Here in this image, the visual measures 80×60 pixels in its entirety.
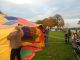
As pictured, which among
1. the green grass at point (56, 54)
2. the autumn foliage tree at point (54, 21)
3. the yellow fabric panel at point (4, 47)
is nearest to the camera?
the yellow fabric panel at point (4, 47)

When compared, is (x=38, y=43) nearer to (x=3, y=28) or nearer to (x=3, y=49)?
(x=3, y=28)

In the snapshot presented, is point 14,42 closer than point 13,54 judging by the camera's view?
Yes

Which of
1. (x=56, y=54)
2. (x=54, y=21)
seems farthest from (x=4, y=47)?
(x=54, y=21)

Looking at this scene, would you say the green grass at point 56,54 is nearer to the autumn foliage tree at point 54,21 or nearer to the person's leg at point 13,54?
the person's leg at point 13,54

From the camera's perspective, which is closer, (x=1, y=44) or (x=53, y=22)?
(x=1, y=44)

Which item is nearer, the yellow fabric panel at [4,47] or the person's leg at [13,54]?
the person's leg at [13,54]

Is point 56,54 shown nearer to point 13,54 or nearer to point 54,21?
point 13,54

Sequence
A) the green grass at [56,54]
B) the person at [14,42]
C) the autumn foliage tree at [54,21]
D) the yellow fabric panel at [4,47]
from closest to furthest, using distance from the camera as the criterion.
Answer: the person at [14,42] → the yellow fabric panel at [4,47] → the green grass at [56,54] → the autumn foliage tree at [54,21]

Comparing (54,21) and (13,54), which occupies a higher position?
(54,21)

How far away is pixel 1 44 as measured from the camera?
10.2 metres

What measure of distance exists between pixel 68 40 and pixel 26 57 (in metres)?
10.3

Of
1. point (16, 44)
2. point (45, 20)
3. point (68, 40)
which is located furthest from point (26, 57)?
point (45, 20)

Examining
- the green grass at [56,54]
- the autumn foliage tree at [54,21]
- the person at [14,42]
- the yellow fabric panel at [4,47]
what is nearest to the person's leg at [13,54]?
the person at [14,42]

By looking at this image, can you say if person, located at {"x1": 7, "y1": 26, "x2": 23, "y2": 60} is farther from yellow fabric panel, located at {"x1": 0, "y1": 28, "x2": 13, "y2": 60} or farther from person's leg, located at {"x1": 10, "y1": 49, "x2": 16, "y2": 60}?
yellow fabric panel, located at {"x1": 0, "y1": 28, "x2": 13, "y2": 60}
